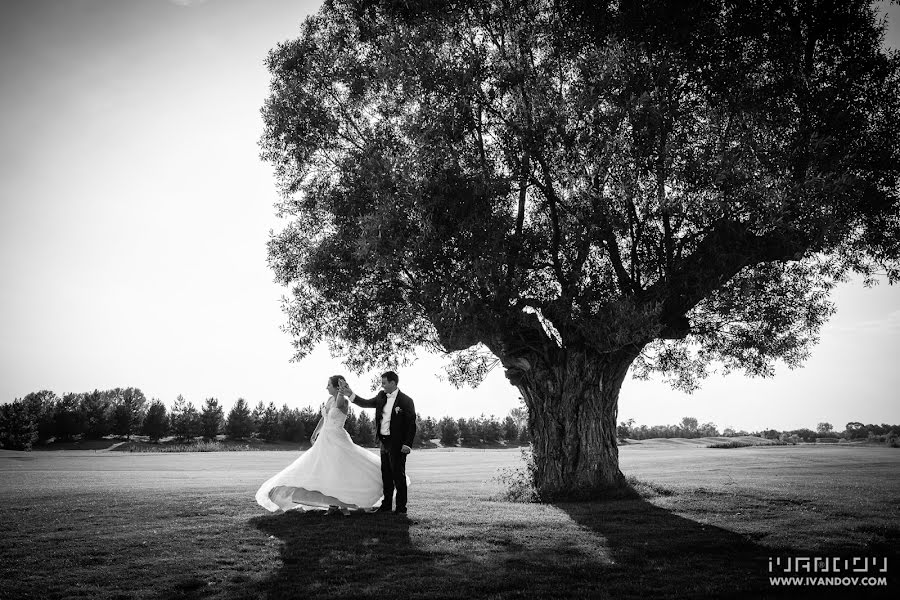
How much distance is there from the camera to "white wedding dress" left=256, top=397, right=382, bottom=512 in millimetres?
11312

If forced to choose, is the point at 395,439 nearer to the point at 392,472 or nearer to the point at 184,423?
the point at 392,472

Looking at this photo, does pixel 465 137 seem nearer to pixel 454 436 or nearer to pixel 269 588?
pixel 269 588

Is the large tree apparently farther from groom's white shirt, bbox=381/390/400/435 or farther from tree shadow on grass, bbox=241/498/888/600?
tree shadow on grass, bbox=241/498/888/600

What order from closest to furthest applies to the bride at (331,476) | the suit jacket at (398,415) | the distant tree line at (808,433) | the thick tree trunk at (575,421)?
the bride at (331,476), the suit jacket at (398,415), the thick tree trunk at (575,421), the distant tree line at (808,433)

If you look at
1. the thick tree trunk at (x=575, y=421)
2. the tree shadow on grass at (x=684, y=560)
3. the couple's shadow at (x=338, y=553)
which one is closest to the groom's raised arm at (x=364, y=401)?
the couple's shadow at (x=338, y=553)

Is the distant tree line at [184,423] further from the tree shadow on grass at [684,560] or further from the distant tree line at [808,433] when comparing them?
the tree shadow on grass at [684,560]

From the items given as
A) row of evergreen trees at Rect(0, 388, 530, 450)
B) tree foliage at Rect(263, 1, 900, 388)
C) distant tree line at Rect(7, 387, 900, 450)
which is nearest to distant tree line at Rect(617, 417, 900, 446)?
distant tree line at Rect(7, 387, 900, 450)

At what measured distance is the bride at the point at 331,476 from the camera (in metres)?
11.3

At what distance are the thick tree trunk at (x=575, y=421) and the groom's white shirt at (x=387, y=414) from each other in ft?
19.9

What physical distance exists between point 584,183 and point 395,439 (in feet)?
28.2

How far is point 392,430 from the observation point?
11.5m

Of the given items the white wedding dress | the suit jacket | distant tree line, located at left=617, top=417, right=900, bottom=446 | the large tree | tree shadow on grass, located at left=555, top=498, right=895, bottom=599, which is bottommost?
distant tree line, located at left=617, top=417, right=900, bottom=446

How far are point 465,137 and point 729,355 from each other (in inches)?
464

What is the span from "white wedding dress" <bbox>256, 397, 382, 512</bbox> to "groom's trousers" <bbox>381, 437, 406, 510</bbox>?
0.71ft
